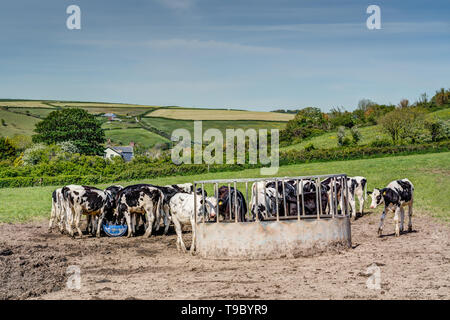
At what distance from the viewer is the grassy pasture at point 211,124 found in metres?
104

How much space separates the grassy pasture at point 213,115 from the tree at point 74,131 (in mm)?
32217

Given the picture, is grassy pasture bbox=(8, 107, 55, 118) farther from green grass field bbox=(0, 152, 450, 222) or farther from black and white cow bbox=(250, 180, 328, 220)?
black and white cow bbox=(250, 180, 328, 220)

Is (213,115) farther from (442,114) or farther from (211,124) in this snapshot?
(442,114)

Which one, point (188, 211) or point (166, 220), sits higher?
point (188, 211)

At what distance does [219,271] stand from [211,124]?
94.7 meters

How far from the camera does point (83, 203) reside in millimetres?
19422

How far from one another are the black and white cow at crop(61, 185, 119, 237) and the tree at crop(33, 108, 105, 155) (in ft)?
207

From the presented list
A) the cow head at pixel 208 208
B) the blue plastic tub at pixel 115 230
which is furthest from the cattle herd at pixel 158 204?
the cow head at pixel 208 208

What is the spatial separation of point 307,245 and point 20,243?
966 centimetres

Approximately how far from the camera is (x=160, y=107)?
133 m

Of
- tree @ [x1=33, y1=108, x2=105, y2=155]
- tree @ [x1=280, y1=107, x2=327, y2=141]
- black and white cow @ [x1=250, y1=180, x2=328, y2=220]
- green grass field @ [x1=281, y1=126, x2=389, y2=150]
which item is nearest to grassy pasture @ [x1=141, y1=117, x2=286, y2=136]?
tree @ [x1=280, y1=107, x2=327, y2=141]

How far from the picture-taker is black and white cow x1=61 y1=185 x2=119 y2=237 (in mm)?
19438

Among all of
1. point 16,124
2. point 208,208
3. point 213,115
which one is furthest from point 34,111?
point 208,208
